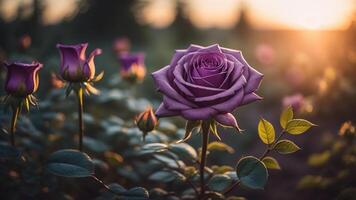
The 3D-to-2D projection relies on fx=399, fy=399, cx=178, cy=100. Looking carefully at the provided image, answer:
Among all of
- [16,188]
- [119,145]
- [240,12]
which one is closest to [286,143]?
[16,188]

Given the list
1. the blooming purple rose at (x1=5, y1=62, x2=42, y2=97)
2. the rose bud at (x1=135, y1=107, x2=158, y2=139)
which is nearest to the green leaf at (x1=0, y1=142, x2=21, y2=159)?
the blooming purple rose at (x1=5, y1=62, x2=42, y2=97)

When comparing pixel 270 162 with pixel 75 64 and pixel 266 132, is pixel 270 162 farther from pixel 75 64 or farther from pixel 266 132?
pixel 75 64

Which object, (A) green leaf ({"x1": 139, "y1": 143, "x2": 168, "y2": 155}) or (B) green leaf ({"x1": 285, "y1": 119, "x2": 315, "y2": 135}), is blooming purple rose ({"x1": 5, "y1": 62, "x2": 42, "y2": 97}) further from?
(B) green leaf ({"x1": 285, "y1": 119, "x2": 315, "y2": 135})

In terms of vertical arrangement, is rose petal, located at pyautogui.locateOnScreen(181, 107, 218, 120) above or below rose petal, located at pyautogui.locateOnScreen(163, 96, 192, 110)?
below

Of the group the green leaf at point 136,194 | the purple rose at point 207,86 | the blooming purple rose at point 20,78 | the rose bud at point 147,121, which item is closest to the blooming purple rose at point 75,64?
the blooming purple rose at point 20,78

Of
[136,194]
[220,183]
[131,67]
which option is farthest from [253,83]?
[131,67]

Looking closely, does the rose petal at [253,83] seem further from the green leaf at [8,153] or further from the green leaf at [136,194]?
the green leaf at [8,153]
